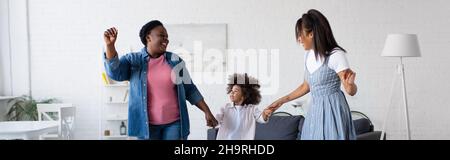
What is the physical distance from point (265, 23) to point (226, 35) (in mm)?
255

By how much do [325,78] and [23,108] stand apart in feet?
7.30

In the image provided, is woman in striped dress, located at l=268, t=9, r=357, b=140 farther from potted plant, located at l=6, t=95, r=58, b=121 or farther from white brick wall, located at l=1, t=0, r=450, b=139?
potted plant, located at l=6, t=95, r=58, b=121

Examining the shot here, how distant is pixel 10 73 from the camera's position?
292 cm

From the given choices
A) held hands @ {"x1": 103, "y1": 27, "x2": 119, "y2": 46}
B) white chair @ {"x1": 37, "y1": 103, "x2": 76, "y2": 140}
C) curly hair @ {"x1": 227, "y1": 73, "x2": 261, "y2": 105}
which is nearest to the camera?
held hands @ {"x1": 103, "y1": 27, "x2": 119, "y2": 46}

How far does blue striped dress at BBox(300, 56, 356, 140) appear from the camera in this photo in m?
1.23

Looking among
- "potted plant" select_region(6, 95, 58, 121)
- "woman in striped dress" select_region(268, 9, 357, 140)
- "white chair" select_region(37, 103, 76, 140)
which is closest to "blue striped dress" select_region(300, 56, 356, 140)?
"woman in striped dress" select_region(268, 9, 357, 140)

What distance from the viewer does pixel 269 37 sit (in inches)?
117

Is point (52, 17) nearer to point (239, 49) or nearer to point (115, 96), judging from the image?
point (115, 96)

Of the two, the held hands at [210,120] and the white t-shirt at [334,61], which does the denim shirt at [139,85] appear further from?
the white t-shirt at [334,61]

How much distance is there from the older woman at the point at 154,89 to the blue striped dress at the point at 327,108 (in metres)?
0.35

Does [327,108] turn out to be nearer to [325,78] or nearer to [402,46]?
[325,78]

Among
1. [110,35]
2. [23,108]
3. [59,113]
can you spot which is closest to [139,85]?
[110,35]

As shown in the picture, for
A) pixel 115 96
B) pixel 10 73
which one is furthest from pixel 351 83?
pixel 10 73
